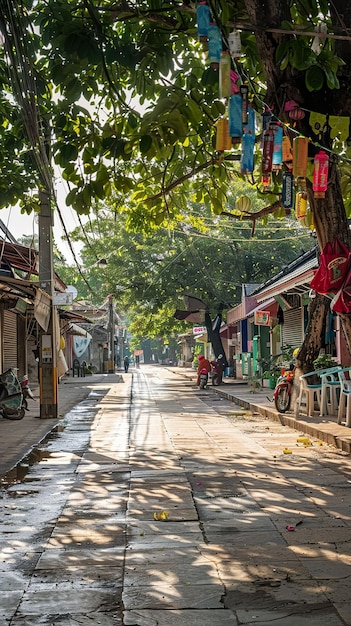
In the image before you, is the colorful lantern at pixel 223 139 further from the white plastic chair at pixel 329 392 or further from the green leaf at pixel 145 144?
the white plastic chair at pixel 329 392

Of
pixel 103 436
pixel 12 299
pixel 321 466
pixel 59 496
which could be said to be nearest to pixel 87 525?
pixel 59 496

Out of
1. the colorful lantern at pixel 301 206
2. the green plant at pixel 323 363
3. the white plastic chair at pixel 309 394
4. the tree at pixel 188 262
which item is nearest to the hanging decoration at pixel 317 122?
the colorful lantern at pixel 301 206

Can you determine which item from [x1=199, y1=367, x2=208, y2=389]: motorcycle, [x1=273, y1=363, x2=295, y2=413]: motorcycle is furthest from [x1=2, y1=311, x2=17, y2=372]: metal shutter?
[x1=273, y1=363, x2=295, y2=413]: motorcycle

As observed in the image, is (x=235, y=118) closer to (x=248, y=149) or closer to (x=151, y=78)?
(x=248, y=149)

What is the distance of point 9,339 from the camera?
24953mm

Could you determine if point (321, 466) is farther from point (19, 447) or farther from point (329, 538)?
point (19, 447)

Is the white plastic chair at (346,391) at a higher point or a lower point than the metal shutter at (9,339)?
lower

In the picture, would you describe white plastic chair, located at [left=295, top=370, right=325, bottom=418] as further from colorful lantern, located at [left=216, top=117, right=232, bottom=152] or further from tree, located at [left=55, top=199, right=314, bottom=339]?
tree, located at [left=55, top=199, right=314, bottom=339]

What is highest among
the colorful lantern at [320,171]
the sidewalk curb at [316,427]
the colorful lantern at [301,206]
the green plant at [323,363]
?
the colorful lantern at [301,206]

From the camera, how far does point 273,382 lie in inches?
1032

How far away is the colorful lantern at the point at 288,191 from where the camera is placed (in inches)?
376

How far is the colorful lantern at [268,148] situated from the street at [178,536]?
3.53 m

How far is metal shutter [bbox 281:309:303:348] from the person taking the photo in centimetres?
2544

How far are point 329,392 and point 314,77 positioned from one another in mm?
9302
